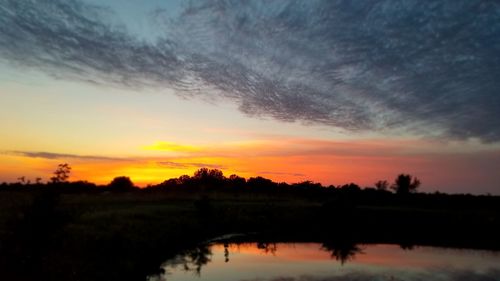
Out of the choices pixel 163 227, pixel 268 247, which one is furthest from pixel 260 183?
pixel 163 227

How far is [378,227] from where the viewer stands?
65000 mm

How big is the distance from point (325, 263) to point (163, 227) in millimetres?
14683

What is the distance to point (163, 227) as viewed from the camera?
1624 inches

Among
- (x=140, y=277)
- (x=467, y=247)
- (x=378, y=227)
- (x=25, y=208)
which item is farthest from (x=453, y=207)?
(x=25, y=208)

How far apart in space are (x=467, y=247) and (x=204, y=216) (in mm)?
29118

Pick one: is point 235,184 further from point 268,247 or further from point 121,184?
point 268,247

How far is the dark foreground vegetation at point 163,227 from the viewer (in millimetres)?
20109

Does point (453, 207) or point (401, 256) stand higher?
point (453, 207)

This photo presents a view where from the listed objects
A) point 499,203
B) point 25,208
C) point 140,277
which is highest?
point 499,203

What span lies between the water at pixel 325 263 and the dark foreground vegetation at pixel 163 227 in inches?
62.5

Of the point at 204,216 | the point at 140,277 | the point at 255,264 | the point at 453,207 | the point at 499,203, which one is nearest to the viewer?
the point at 140,277

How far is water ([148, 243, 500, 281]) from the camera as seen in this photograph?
30359mm

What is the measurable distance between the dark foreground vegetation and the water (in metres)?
1.59

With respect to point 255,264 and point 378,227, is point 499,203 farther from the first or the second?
point 255,264
